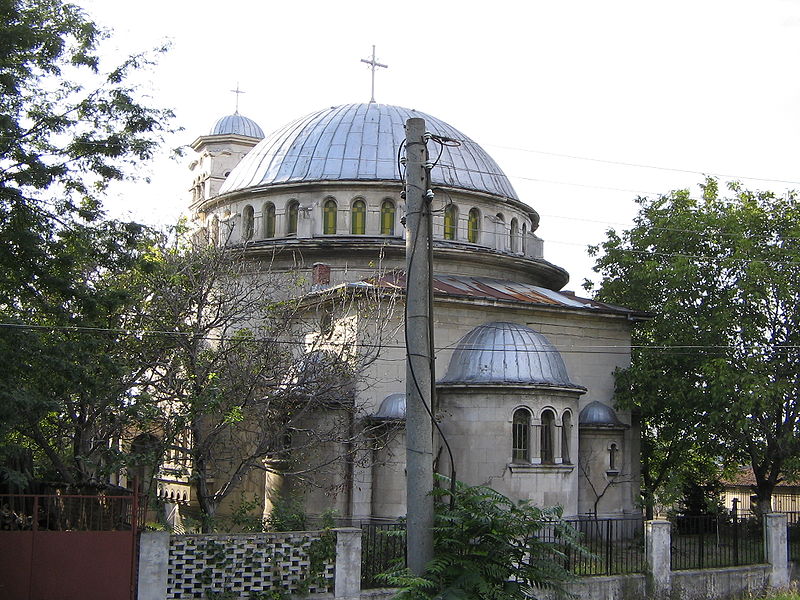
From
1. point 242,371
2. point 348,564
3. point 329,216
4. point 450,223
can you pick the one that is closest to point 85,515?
point 348,564

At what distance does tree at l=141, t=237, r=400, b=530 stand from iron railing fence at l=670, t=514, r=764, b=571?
22.7ft

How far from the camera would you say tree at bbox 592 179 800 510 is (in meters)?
25.8

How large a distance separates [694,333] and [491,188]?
26.9ft

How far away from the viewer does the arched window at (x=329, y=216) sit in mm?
29359

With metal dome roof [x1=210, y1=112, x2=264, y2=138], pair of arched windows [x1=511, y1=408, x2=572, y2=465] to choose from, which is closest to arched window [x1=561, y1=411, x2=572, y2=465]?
pair of arched windows [x1=511, y1=408, x2=572, y2=465]

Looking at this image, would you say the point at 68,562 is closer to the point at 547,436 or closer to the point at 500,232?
the point at 547,436

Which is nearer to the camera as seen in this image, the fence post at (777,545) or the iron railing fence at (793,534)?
the fence post at (777,545)

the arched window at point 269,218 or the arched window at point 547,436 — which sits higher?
the arched window at point 269,218

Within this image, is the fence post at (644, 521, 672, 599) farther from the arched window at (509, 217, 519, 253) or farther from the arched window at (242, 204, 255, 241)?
the arched window at (242, 204, 255, 241)

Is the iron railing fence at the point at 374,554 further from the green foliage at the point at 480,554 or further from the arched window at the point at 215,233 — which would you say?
the arched window at the point at 215,233

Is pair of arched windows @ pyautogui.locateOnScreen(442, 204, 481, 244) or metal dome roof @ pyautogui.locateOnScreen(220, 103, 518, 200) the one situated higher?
metal dome roof @ pyautogui.locateOnScreen(220, 103, 518, 200)

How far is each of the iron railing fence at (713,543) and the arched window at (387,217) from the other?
41.2 feet

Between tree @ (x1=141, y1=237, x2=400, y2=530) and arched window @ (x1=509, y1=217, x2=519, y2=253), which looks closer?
tree @ (x1=141, y1=237, x2=400, y2=530)

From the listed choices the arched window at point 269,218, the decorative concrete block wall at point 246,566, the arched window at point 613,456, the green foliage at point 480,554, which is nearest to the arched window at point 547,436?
the arched window at point 613,456
